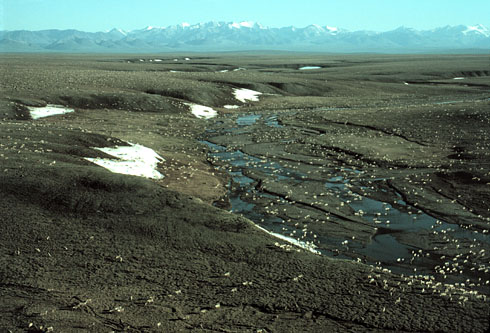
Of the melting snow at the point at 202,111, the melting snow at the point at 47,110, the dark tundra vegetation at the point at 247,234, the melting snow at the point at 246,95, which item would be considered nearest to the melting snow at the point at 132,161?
the dark tundra vegetation at the point at 247,234

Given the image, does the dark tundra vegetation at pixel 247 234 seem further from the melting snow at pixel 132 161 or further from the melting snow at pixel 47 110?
the melting snow at pixel 47 110

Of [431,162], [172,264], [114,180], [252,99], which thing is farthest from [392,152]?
[252,99]

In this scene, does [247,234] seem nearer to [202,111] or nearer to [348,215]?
[348,215]

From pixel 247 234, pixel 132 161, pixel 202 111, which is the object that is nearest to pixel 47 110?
pixel 202 111

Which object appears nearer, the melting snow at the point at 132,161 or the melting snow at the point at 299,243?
the melting snow at the point at 299,243

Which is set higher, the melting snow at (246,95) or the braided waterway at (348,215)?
the melting snow at (246,95)

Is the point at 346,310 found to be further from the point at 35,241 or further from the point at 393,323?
the point at 35,241

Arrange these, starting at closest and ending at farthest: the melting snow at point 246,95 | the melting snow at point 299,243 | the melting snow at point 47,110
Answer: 1. the melting snow at point 299,243
2. the melting snow at point 47,110
3. the melting snow at point 246,95
